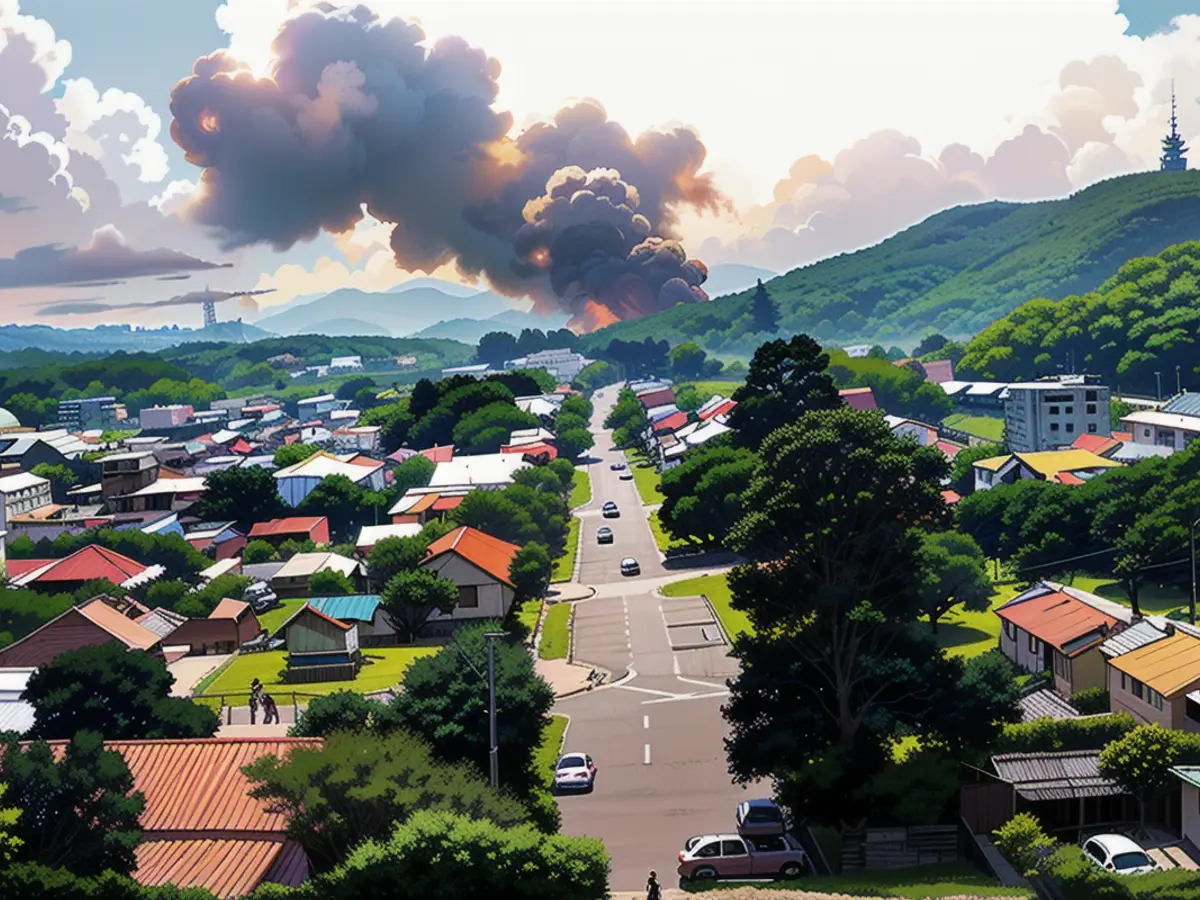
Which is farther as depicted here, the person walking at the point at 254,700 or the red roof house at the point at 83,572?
the red roof house at the point at 83,572

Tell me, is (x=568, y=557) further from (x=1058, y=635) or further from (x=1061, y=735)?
(x=1061, y=735)

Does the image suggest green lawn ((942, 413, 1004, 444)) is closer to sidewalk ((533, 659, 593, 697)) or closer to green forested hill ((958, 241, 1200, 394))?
green forested hill ((958, 241, 1200, 394))

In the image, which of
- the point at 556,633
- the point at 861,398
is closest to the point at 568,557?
the point at 556,633

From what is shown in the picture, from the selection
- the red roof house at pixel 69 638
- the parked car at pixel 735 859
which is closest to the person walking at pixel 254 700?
the red roof house at pixel 69 638

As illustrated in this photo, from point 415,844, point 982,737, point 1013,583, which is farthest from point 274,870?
point 1013,583

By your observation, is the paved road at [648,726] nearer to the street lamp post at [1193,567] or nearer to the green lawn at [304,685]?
the green lawn at [304,685]

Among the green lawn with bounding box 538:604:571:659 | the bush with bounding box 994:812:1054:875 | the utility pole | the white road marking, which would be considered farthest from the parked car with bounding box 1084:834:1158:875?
the green lawn with bounding box 538:604:571:659

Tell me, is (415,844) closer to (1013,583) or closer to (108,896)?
(108,896)
